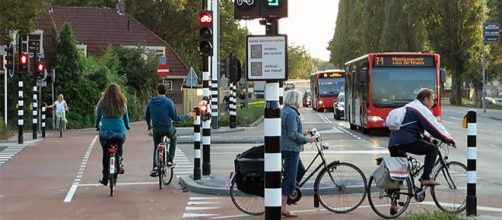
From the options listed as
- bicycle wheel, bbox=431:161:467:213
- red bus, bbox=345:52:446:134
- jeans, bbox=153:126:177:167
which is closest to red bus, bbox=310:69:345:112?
red bus, bbox=345:52:446:134

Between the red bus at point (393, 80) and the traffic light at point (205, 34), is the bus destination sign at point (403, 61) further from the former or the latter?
the traffic light at point (205, 34)

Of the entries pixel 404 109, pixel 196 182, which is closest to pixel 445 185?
pixel 404 109

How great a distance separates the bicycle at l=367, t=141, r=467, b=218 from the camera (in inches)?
357

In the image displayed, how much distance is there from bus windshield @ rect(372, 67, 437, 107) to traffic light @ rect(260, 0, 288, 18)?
17.2 metres

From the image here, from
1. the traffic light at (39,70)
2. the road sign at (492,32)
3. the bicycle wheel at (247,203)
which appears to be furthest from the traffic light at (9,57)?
the road sign at (492,32)

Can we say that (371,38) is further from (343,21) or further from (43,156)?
(43,156)

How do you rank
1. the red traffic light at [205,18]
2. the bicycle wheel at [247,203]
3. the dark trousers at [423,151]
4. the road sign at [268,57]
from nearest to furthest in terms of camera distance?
the road sign at [268,57] < the dark trousers at [423,151] < the bicycle wheel at [247,203] < the red traffic light at [205,18]

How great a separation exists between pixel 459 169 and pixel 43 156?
13.3 m

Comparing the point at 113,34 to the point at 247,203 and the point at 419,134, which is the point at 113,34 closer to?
the point at 247,203

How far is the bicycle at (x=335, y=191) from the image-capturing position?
943 centimetres

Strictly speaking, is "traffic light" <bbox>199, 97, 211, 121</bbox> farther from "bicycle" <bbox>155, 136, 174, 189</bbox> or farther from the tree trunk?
the tree trunk

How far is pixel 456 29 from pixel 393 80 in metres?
46.3

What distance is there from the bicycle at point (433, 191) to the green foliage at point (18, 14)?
18004 millimetres

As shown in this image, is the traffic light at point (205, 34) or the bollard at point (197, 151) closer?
the traffic light at point (205, 34)
